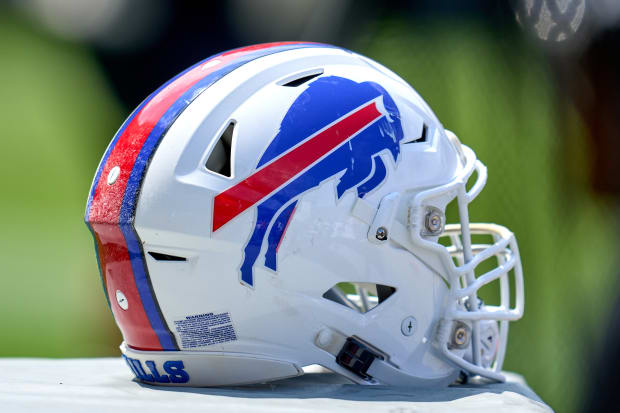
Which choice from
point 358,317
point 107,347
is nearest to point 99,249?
point 358,317

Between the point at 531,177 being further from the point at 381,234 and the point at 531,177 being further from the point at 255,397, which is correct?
the point at 255,397

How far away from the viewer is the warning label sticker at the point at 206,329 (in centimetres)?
135

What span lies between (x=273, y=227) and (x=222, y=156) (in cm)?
18

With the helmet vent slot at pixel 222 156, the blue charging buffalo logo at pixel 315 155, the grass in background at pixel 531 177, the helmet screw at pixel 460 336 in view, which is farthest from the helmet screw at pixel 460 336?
the grass in background at pixel 531 177

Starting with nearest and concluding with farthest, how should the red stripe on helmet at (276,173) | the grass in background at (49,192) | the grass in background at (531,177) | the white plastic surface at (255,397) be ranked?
1. the white plastic surface at (255,397)
2. the red stripe on helmet at (276,173)
3. the grass in background at (531,177)
4. the grass in background at (49,192)

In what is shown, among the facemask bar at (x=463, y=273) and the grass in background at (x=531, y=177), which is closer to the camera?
the facemask bar at (x=463, y=273)

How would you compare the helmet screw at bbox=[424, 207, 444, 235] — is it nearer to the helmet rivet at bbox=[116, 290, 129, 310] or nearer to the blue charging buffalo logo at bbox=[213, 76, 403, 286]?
the blue charging buffalo logo at bbox=[213, 76, 403, 286]

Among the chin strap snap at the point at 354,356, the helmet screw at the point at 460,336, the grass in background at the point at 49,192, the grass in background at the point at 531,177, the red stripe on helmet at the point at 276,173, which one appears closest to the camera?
the red stripe on helmet at the point at 276,173

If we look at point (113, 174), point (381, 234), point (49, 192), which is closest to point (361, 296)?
point (381, 234)

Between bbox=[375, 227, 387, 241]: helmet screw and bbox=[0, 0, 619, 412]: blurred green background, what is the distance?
194cm

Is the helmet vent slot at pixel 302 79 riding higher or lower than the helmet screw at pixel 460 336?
higher

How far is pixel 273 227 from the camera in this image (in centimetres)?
133

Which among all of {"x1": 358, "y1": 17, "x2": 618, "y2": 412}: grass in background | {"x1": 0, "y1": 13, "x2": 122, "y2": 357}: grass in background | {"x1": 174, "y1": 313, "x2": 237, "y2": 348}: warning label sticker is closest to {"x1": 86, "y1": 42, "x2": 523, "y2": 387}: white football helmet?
{"x1": 174, "y1": 313, "x2": 237, "y2": 348}: warning label sticker

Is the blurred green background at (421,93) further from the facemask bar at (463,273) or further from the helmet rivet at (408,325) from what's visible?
the helmet rivet at (408,325)
